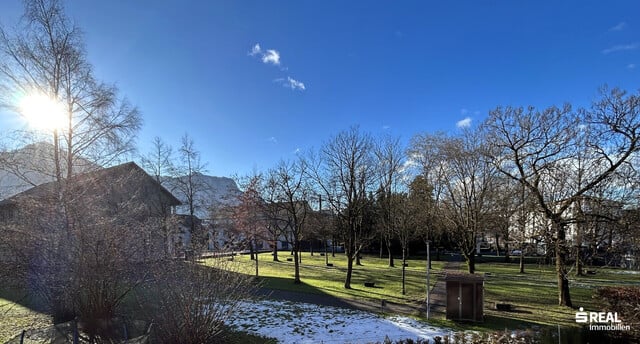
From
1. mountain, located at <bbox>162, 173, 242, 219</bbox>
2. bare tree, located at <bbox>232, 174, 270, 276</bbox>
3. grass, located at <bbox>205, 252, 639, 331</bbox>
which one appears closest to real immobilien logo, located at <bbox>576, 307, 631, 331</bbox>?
grass, located at <bbox>205, 252, 639, 331</bbox>

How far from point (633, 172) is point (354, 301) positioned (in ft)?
35.8

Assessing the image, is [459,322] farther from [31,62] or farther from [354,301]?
[31,62]

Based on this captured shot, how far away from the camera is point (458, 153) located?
25172 mm

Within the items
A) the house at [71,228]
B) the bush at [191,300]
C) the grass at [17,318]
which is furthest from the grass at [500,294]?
the grass at [17,318]

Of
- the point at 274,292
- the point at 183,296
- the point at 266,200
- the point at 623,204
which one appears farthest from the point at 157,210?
the point at 623,204

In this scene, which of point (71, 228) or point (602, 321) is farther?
point (602, 321)

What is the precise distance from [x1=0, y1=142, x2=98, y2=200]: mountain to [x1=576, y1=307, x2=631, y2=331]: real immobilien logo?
55.6ft

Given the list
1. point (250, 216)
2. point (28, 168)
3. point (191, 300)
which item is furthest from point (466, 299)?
point (250, 216)

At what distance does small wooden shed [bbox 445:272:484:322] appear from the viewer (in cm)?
1053

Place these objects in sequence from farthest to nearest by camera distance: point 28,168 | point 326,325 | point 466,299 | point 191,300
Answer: point 28,168 < point 466,299 < point 326,325 < point 191,300

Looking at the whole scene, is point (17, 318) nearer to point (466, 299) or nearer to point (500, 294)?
point (466, 299)

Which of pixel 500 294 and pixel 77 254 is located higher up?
pixel 77 254

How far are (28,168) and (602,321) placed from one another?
1851 centimetres

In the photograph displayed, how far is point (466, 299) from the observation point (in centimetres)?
1064
